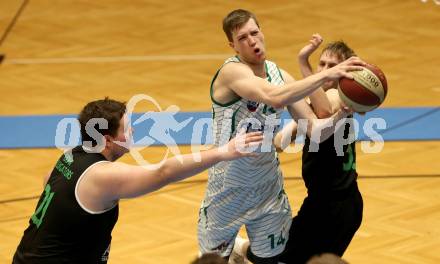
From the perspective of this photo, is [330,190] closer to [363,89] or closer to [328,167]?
[328,167]

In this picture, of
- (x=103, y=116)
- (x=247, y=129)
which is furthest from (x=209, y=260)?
(x=247, y=129)

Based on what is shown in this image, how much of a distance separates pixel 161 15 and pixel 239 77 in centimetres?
846

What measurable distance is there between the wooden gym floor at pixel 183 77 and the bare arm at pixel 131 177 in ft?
7.22

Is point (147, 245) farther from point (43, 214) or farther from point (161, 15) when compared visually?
point (161, 15)

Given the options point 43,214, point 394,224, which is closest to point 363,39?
point 394,224

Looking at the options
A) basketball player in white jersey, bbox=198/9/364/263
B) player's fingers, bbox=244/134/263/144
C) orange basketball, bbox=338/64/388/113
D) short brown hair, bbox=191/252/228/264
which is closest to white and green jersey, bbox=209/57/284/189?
basketball player in white jersey, bbox=198/9/364/263

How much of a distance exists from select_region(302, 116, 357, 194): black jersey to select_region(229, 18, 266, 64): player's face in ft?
1.90

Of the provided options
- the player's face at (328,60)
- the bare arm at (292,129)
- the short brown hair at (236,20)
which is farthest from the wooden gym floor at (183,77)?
the short brown hair at (236,20)

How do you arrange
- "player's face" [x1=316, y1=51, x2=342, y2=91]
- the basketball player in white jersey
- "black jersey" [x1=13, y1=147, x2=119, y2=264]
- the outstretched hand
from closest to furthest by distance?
"black jersey" [x1=13, y1=147, x2=119, y2=264]
the outstretched hand
the basketball player in white jersey
"player's face" [x1=316, y1=51, x2=342, y2=91]

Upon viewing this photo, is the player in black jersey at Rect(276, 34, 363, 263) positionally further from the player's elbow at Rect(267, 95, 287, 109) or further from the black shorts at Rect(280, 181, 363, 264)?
the player's elbow at Rect(267, 95, 287, 109)

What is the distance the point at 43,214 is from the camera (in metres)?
5.20

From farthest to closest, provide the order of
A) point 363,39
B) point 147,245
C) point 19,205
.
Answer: point 363,39, point 19,205, point 147,245

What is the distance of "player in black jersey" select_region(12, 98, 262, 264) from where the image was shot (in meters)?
4.96

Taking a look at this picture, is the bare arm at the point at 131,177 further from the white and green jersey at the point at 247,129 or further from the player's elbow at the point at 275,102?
the white and green jersey at the point at 247,129
